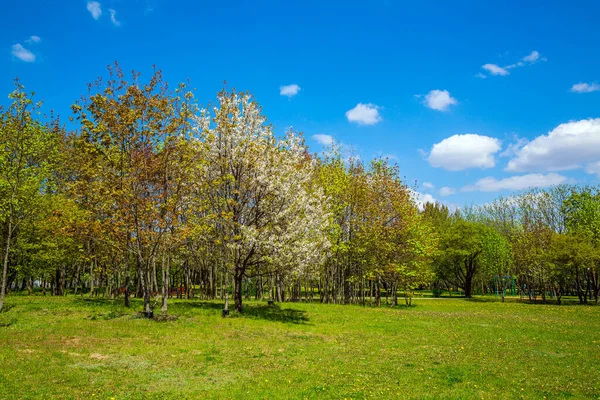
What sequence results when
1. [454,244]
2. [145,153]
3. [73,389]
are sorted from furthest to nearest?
[454,244]
[145,153]
[73,389]

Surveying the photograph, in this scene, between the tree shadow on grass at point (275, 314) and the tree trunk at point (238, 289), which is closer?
the tree shadow on grass at point (275, 314)

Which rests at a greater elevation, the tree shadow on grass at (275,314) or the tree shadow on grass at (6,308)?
the tree shadow on grass at (6,308)

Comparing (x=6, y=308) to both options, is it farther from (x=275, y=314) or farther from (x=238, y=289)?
(x=275, y=314)

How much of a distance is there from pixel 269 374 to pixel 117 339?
32.2ft

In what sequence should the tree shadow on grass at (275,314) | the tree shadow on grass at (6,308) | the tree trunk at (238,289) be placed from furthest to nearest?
1. the tree trunk at (238,289)
2. the tree shadow on grass at (275,314)
3. the tree shadow on grass at (6,308)

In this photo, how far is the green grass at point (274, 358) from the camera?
14547mm

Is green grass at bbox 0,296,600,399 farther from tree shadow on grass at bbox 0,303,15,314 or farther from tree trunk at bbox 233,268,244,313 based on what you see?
tree trunk at bbox 233,268,244,313

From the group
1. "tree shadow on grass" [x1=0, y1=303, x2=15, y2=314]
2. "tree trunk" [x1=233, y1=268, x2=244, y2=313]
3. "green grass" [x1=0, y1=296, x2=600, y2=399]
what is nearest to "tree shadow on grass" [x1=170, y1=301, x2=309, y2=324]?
"green grass" [x1=0, y1=296, x2=600, y2=399]

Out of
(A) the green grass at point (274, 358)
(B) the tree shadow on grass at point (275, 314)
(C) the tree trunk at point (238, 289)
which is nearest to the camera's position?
(A) the green grass at point (274, 358)

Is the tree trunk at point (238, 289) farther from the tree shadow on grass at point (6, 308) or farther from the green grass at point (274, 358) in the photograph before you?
the tree shadow on grass at point (6, 308)

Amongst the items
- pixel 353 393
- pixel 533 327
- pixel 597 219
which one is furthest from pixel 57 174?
pixel 597 219

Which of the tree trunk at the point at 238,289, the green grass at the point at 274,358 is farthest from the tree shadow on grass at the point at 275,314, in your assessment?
the tree trunk at the point at 238,289

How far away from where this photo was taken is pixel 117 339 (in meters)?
21.6

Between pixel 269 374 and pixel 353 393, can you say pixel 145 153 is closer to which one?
pixel 269 374
